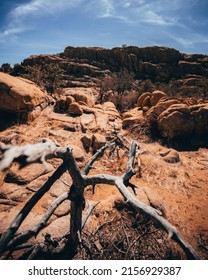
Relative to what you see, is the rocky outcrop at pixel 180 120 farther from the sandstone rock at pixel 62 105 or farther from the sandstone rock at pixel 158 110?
the sandstone rock at pixel 62 105

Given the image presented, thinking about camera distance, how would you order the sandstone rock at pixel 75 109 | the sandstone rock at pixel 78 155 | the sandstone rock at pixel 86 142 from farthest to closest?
the sandstone rock at pixel 75 109 < the sandstone rock at pixel 86 142 < the sandstone rock at pixel 78 155

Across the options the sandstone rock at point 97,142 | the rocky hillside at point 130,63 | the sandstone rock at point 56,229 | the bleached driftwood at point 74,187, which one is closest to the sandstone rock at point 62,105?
the sandstone rock at point 97,142

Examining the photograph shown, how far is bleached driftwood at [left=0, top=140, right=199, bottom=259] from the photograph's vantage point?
1561 millimetres

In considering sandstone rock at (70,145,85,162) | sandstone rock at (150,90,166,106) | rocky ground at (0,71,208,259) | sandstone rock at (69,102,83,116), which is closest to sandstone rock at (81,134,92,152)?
rocky ground at (0,71,208,259)

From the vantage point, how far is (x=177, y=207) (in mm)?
5828

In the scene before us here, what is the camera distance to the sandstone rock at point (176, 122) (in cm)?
1062

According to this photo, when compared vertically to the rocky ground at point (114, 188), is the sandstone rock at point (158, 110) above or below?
above

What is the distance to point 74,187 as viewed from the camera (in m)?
2.66

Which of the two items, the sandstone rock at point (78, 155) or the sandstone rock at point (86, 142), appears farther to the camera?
the sandstone rock at point (86, 142)

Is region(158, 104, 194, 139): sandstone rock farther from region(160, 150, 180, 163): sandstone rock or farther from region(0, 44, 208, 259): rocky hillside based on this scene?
region(160, 150, 180, 163): sandstone rock

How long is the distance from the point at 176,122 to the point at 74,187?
9183mm

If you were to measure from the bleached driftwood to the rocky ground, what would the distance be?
95 centimetres

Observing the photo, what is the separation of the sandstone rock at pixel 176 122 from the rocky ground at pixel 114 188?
84 centimetres
